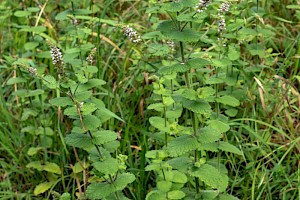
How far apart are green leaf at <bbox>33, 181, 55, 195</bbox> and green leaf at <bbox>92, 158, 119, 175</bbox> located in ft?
2.72

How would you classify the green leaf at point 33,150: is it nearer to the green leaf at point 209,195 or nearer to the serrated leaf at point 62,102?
the serrated leaf at point 62,102

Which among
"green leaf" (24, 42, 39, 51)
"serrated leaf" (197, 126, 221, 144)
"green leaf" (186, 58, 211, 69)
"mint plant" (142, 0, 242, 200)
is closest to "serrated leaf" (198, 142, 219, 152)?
"mint plant" (142, 0, 242, 200)

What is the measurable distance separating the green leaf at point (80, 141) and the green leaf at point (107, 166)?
74mm

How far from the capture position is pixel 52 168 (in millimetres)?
2818

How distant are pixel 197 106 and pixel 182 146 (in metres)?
0.15

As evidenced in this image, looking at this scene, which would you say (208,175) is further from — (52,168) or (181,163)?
(52,168)

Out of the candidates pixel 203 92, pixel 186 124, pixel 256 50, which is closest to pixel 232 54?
pixel 256 50

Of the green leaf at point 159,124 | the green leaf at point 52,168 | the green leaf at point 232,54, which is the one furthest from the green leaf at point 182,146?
the green leaf at point 52,168

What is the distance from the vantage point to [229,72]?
113 inches

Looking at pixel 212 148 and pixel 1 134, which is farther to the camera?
A: pixel 1 134

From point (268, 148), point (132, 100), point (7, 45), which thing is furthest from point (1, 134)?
point (268, 148)

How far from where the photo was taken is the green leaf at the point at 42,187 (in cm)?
274

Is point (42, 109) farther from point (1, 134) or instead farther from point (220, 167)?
point (220, 167)

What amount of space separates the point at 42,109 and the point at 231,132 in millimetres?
991
